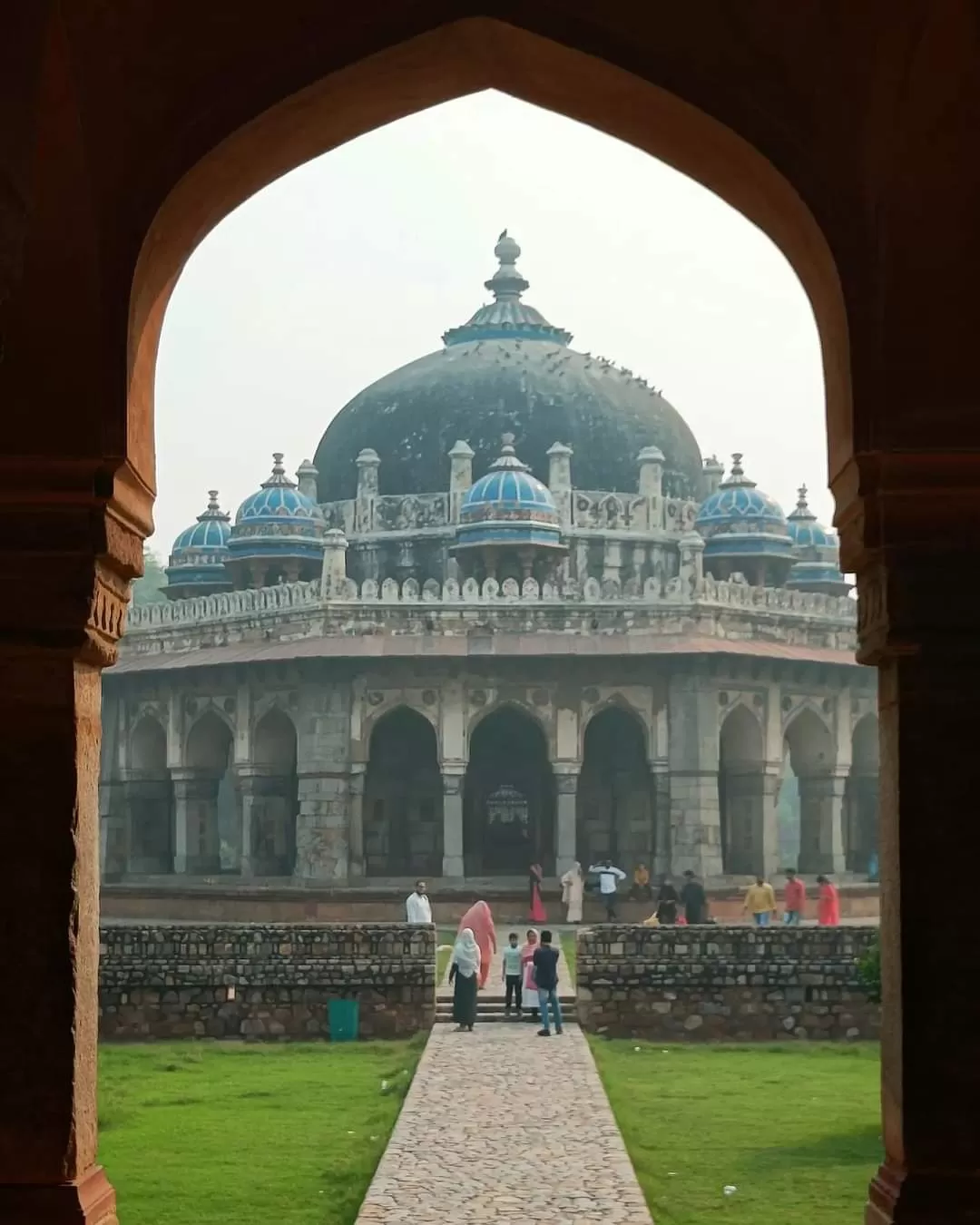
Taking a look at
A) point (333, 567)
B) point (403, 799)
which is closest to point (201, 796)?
point (403, 799)

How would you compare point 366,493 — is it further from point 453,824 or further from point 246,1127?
point 246,1127

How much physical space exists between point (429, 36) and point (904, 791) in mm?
2399

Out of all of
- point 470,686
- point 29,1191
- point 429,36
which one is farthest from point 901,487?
point 470,686

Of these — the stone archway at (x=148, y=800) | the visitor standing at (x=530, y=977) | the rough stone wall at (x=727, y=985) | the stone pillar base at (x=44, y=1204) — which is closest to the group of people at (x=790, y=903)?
the visitor standing at (x=530, y=977)

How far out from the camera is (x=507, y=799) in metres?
29.7

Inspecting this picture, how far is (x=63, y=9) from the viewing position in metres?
5.11

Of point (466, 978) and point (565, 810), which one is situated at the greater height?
point (565, 810)

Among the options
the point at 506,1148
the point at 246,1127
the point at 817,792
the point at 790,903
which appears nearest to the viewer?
the point at 506,1148

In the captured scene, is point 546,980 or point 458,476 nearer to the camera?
point 546,980

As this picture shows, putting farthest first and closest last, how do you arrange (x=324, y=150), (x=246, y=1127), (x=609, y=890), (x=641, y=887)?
1. (x=641, y=887)
2. (x=609, y=890)
3. (x=246, y=1127)
4. (x=324, y=150)

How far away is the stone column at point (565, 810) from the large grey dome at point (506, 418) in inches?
294

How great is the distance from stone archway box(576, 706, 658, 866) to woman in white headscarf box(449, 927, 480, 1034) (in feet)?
43.7

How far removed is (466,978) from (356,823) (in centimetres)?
1147

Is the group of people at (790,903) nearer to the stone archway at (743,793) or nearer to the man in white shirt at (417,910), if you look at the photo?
the man in white shirt at (417,910)
